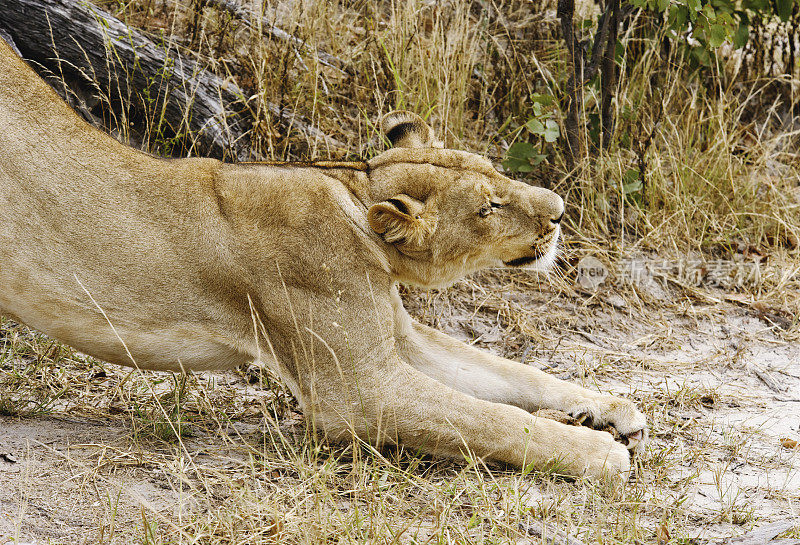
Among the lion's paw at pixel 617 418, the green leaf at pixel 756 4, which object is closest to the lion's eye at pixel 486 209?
the lion's paw at pixel 617 418

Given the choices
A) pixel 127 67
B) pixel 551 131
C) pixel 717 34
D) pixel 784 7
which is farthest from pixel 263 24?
pixel 784 7

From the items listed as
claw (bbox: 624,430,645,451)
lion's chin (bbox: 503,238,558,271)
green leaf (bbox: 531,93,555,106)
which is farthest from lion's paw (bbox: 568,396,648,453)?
green leaf (bbox: 531,93,555,106)

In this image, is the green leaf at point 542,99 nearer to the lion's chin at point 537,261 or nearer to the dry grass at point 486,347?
the dry grass at point 486,347

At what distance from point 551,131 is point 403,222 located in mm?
2711

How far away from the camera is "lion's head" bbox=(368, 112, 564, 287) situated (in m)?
4.03

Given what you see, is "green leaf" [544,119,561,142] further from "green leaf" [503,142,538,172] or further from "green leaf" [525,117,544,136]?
"green leaf" [503,142,538,172]

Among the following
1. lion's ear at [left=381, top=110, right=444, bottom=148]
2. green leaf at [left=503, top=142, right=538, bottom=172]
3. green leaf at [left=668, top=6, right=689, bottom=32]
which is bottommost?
green leaf at [left=503, top=142, right=538, bottom=172]

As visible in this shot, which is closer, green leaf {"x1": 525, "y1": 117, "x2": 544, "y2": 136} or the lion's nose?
the lion's nose

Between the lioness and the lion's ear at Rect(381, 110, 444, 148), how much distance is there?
31 centimetres

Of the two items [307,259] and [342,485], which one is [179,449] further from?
[307,259]

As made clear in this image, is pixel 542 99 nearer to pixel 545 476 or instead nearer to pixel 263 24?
pixel 263 24

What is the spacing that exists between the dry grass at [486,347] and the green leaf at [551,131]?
32 centimetres

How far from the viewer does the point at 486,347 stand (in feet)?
18.2

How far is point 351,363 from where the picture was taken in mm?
3838
